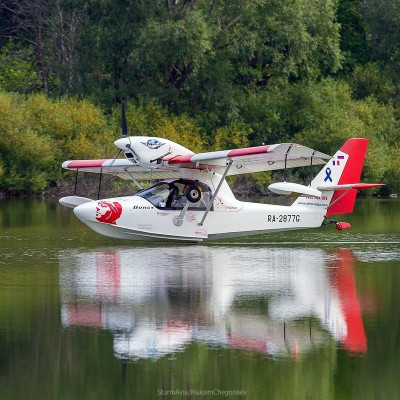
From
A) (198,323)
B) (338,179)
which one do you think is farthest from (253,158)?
(198,323)

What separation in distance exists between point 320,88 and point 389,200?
9543 millimetres

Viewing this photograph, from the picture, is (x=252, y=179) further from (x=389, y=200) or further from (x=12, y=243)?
(x=12, y=243)

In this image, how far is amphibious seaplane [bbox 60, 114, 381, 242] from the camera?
67.2ft

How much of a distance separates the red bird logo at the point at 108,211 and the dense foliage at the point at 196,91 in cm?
2479

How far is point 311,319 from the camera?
12.4 meters

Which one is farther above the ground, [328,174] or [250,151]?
[250,151]

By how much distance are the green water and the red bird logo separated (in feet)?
2.04

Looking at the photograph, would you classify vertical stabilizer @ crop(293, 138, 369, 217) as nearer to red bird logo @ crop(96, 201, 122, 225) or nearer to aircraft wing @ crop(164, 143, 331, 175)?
aircraft wing @ crop(164, 143, 331, 175)

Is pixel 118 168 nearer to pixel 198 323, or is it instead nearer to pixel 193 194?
pixel 193 194

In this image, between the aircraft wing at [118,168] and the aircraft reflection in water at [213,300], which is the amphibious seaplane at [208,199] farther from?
the aircraft reflection in water at [213,300]

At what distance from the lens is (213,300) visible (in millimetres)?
13805

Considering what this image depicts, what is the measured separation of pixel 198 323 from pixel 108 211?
8.55 m

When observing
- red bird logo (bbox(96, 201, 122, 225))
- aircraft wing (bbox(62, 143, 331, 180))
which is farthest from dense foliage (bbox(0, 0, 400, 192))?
red bird logo (bbox(96, 201, 122, 225))

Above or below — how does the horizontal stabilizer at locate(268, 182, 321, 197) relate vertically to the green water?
above
